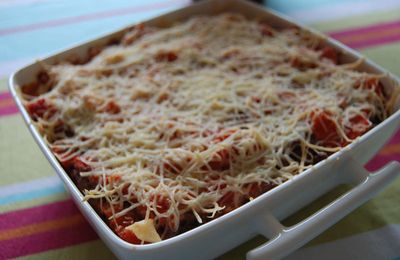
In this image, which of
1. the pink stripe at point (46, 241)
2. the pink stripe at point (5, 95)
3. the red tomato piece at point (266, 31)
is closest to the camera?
the pink stripe at point (46, 241)

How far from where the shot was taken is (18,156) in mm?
1221

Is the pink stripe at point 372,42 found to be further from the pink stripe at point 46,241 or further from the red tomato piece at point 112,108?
the pink stripe at point 46,241

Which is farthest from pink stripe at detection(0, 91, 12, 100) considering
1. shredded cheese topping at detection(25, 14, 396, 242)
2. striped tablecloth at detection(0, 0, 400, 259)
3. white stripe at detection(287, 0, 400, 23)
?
white stripe at detection(287, 0, 400, 23)

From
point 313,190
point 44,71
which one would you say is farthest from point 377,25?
point 44,71

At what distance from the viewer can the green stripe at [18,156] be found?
3.84 feet

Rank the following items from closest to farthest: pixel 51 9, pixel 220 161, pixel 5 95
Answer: pixel 220 161 → pixel 5 95 → pixel 51 9

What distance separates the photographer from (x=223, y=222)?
31.0 inches

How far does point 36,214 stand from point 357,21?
121 cm

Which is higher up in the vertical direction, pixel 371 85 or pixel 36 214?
pixel 371 85

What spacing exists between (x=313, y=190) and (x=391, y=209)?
0.22 metres

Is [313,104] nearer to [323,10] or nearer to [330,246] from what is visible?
[330,246]

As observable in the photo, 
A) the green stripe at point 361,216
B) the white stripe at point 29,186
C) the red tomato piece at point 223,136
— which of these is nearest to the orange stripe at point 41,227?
the white stripe at point 29,186

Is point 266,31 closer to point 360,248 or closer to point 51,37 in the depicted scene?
point 360,248

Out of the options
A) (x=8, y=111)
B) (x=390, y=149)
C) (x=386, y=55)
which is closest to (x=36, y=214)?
(x=8, y=111)
